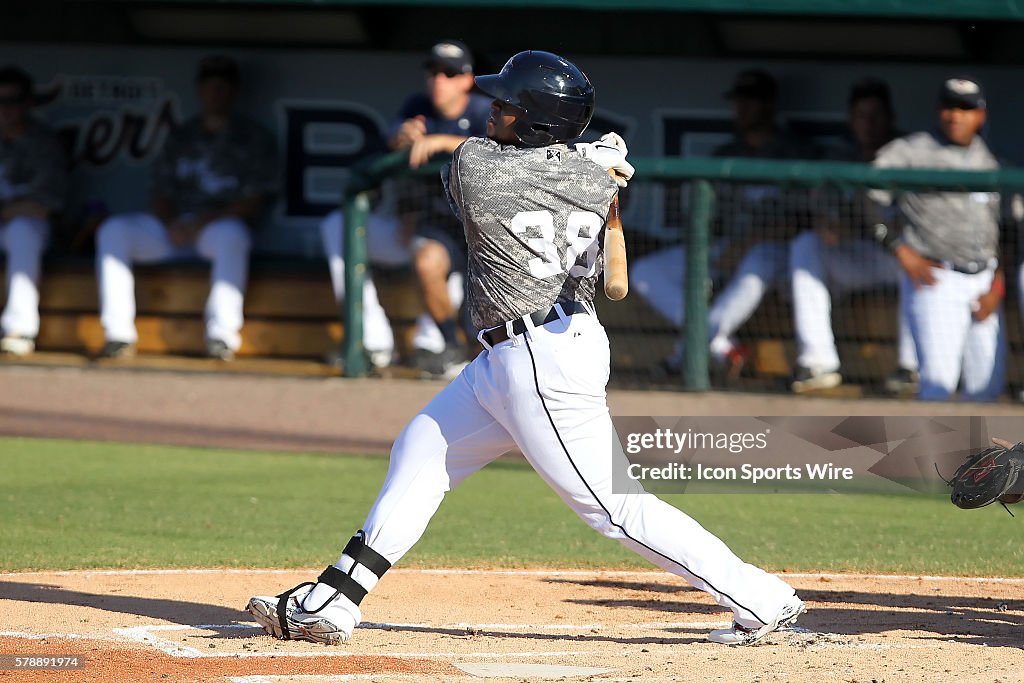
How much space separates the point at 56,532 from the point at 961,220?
515 centimetres

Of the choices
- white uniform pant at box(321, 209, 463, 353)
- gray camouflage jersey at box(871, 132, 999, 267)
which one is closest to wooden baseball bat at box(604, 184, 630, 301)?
gray camouflage jersey at box(871, 132, 999, 267)

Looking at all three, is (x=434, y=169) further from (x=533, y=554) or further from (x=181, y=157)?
(x=533, y=554)

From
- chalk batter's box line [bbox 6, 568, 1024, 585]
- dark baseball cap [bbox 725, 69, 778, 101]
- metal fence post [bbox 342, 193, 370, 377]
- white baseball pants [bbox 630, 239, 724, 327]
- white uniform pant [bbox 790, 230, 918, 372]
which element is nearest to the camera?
chalk batter's box line [bbox 6, 568, 1024, 585]

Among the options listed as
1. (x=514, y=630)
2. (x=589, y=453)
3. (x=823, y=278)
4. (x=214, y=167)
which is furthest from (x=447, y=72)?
(x=589, y=453)

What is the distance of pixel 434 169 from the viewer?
9195 millimetres

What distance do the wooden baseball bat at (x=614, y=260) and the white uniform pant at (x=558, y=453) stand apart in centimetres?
15

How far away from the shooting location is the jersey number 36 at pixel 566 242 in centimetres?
412

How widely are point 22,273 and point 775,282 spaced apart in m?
4.77

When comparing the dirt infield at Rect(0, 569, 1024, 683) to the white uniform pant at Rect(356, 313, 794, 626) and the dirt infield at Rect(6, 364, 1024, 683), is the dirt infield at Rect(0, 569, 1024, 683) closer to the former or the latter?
the dirt infield at Rect(6, 364, 1024, 683)

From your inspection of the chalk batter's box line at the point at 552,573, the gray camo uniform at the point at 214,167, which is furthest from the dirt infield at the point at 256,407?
the chalk batter's box line at the point at 552,573

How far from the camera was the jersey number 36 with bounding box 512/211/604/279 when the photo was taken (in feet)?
13.5

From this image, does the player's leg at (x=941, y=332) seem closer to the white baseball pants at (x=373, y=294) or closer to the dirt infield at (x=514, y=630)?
the white baseball pants at (x=373, y=294)

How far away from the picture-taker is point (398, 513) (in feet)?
13.7

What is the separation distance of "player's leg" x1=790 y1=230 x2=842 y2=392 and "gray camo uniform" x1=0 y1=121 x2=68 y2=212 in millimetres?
4986
